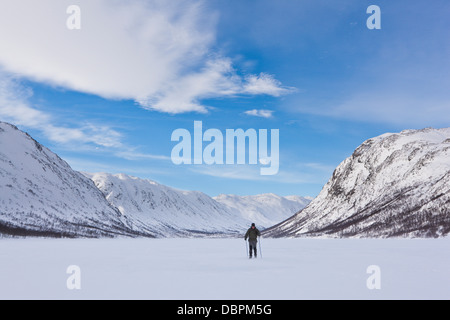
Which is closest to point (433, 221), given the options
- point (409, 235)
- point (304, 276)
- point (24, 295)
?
point (409, 235)

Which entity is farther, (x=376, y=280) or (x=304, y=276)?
(x=304, y=276)

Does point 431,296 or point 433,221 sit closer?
point 431,296

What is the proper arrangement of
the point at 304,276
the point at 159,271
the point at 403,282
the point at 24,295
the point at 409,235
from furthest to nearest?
1. the point at 409,235
2. the point at 159,271
3. the point at 304,276
4. the point at 403,282
5. the point at 24,295

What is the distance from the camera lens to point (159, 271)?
924 inches
